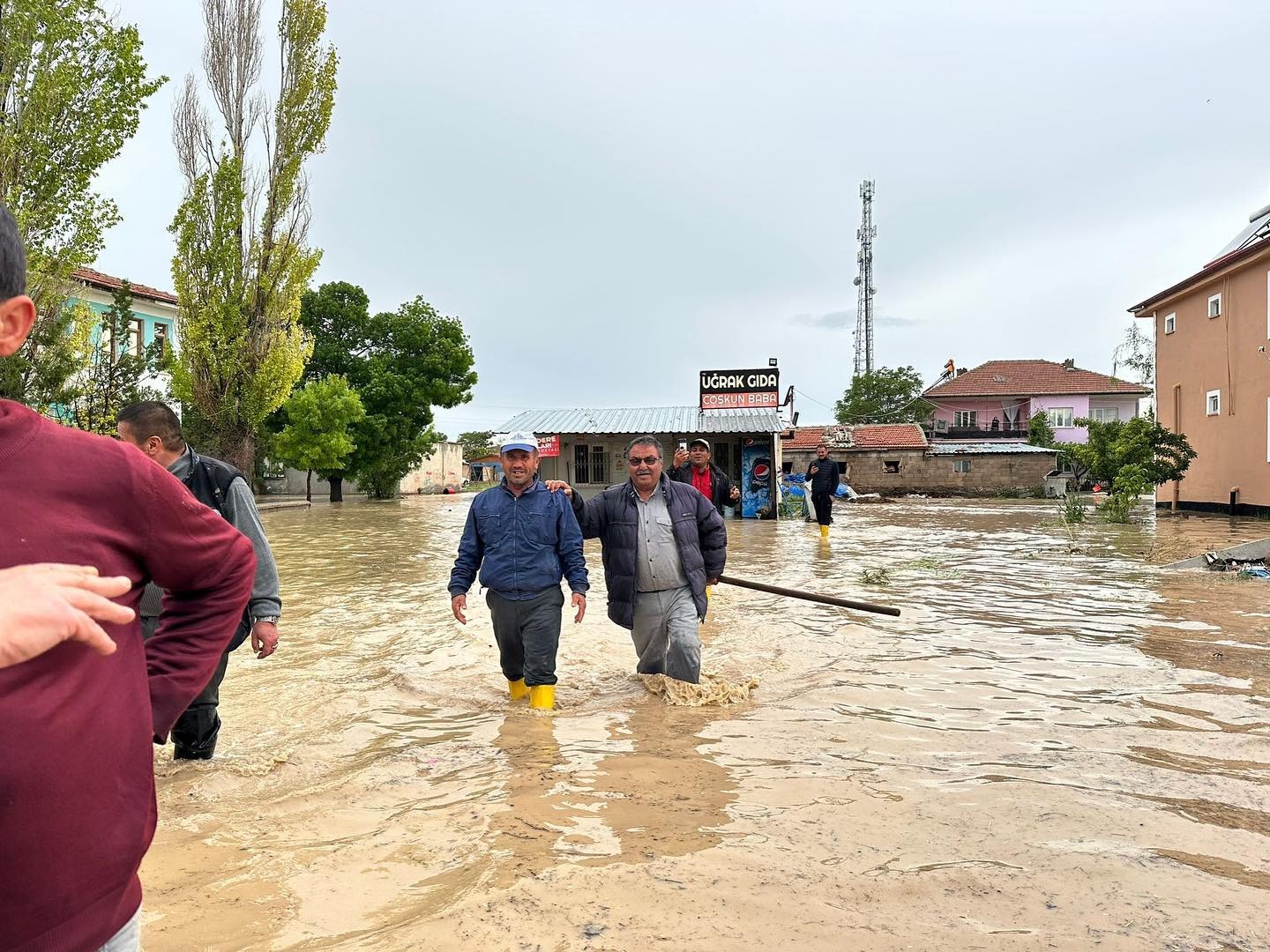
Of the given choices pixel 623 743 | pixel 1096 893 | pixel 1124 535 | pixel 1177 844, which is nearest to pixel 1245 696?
pixel 1177 844

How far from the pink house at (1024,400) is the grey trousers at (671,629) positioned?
49.0m

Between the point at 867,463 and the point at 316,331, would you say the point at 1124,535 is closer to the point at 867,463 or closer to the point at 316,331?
the point at 867,463

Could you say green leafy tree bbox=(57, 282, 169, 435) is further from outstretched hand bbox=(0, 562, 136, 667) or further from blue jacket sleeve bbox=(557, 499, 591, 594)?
outstretched hand bbox=(0, 562, 136, 667)

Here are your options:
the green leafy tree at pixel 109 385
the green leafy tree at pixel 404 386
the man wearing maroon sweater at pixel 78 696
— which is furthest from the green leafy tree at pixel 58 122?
the green leafy tree at pixel 404 386

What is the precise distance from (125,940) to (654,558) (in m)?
4.65

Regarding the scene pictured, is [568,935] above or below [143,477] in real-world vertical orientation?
below

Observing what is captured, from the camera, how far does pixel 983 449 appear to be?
4525 cm

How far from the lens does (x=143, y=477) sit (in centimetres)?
148

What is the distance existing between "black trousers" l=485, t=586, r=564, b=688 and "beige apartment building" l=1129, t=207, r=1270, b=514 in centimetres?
2273

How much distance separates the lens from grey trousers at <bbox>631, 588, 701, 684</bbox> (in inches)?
236

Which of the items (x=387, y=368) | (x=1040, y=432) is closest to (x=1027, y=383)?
(x=1040, y=432)

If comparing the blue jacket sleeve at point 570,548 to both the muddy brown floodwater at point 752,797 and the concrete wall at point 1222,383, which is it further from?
the concrete wall at point 1222,383

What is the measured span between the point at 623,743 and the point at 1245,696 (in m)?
4.26

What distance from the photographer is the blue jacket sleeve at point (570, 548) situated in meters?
5.78
